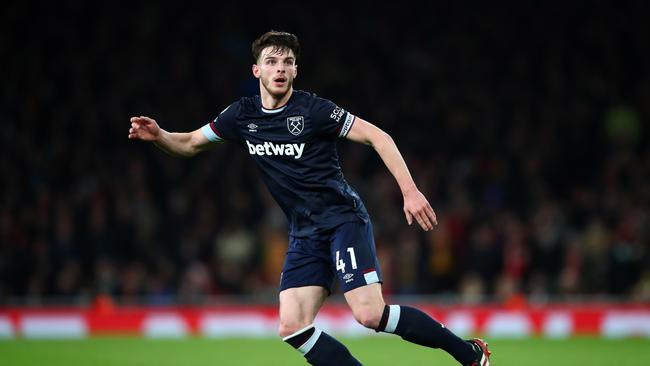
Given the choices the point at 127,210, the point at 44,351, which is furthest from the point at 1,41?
the point at 44,351

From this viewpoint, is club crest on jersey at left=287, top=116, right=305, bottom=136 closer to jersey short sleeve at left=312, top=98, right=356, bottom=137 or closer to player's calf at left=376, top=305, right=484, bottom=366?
jersey short sleeve at left=312, top=98, right=356, bottom=137

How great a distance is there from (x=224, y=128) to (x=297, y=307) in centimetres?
116

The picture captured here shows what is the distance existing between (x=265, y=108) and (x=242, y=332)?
8.04 meters

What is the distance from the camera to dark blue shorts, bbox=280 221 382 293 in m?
6.04

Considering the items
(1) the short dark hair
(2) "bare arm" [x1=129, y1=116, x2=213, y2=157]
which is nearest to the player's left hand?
(1) the short dark hair

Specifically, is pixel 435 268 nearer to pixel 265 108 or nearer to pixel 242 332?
pixel 242 332

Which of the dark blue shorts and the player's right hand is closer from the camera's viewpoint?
the dark blue shorts

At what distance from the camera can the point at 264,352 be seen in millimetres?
11352

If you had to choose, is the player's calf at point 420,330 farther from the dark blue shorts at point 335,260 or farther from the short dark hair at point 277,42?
the short dark hair at point 277,42

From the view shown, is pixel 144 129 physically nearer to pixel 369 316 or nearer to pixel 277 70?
pixel 277 70

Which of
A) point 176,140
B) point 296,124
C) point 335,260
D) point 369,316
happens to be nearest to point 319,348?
point 369,316

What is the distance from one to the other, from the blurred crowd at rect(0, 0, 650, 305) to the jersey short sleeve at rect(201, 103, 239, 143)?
7526mm

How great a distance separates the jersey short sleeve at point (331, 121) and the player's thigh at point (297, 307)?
0.88m

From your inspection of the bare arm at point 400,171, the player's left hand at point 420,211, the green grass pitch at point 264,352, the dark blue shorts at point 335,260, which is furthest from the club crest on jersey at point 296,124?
the green grass pitch at point 264,352
